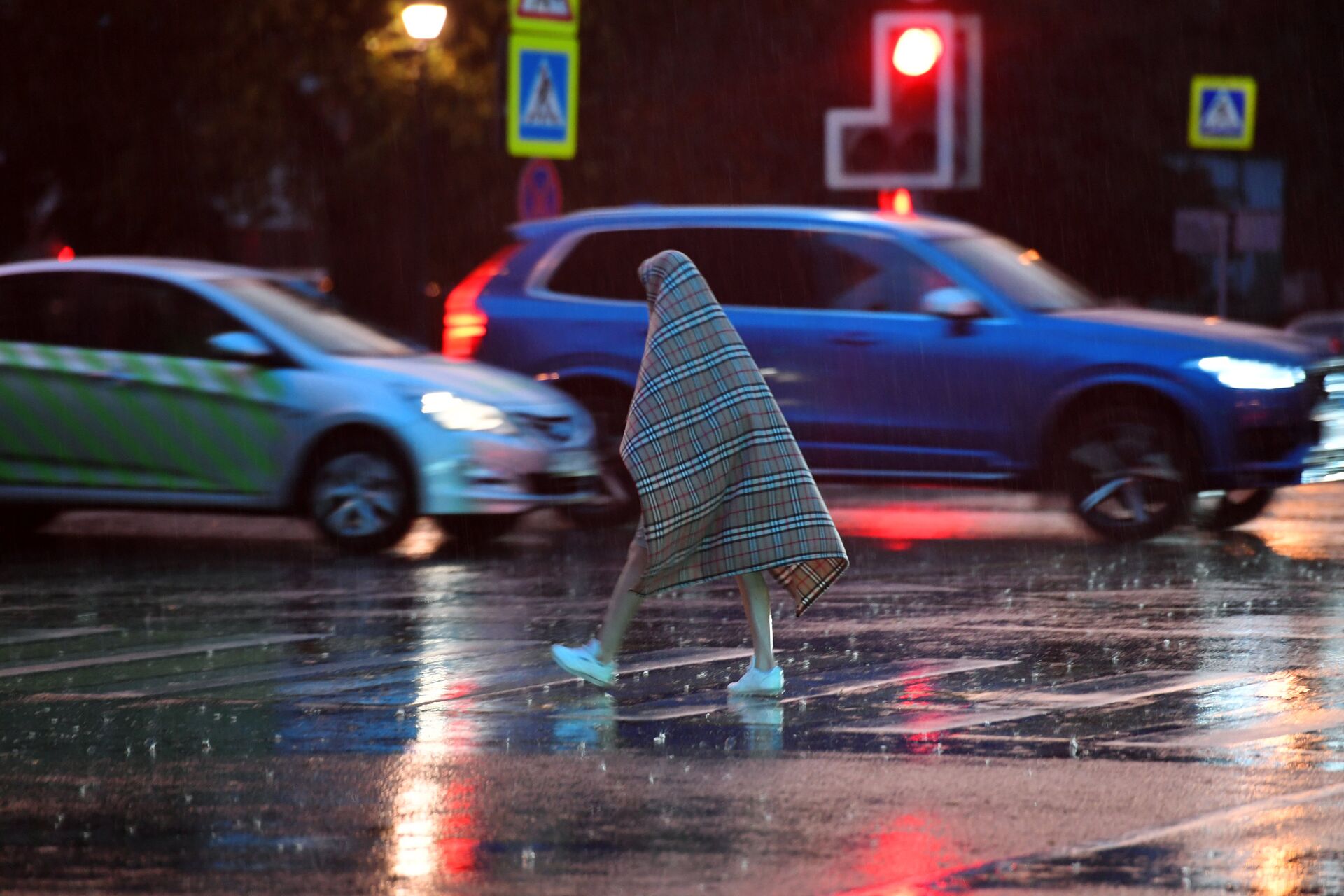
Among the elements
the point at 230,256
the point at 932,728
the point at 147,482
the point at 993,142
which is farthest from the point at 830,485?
the point at 993,142

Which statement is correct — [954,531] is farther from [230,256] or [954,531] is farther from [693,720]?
[230,256]

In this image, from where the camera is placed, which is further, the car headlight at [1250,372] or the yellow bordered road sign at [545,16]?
the yellow bordered road sign at [545,16]

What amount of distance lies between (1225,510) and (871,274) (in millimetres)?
2610

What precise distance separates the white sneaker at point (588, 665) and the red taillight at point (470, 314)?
7.06 meters

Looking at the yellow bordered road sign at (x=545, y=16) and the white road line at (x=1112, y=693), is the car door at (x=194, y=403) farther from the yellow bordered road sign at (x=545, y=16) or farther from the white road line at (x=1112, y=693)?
the yellow bordered road sign at (x=545, y=16)

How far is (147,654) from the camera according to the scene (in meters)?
9.58

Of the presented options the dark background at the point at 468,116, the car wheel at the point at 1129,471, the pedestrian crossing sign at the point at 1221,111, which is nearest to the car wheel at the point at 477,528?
the car wheel at the point at 1129,471

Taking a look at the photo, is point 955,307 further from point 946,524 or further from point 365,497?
point 365,497

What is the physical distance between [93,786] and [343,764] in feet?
2.33

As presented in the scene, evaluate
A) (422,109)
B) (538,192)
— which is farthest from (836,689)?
(422,109)

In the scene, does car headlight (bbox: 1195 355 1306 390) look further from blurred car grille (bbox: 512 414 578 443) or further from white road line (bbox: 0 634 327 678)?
white road line (bbox: 0 634 327 678)

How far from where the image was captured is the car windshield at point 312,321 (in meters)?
13.9

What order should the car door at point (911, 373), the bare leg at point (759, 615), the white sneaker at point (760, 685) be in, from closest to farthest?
the white sneaker at point (760, 685) < the bare leg at point (759, 615) < the car door at point (911, 373)

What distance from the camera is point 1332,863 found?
5.61 metres
